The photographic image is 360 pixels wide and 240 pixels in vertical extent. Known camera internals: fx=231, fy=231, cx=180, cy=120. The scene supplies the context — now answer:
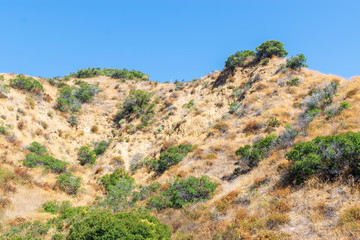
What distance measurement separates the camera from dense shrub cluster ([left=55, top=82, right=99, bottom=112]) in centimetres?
3312

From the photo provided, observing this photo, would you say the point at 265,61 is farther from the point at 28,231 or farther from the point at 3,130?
the point at 3,130

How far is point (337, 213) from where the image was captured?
7875mm

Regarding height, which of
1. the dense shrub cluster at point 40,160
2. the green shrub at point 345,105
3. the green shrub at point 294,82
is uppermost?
the green shrub at point 294,82

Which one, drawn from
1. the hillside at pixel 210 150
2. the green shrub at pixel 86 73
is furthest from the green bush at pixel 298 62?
the green shrub at pixel 86 73

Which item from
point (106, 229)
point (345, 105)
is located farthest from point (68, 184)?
point (345, 105)

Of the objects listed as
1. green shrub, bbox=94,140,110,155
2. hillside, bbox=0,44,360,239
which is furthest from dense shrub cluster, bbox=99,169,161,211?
green shrub, bbox=94,140,110,155

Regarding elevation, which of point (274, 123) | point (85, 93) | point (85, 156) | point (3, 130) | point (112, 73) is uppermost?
point (112, 73)

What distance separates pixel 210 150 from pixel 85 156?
1523 cm

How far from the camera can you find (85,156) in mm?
27016

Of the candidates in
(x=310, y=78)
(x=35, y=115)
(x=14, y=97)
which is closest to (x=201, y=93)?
(x=310, y=78)

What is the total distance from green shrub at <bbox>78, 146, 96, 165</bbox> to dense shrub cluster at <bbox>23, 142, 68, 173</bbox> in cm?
399

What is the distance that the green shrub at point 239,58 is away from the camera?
34.7 meters

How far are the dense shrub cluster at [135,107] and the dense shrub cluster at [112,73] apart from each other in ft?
42.1

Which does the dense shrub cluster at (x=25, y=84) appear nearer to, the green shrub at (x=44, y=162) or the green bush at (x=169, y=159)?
the green shrub at (x=44, y=162)
